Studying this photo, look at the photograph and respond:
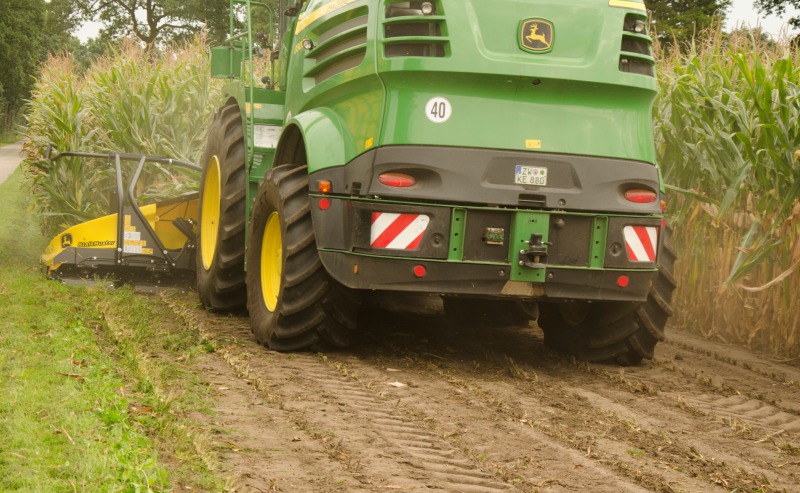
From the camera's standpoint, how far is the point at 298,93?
24.0 feet

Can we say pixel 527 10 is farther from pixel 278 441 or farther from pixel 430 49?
pixel 278 441

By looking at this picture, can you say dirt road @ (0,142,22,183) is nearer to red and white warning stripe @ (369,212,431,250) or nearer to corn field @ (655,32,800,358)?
corn field @ (655,32,800,358)

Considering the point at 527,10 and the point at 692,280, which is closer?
the point at 527,10

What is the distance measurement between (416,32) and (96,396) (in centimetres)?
269

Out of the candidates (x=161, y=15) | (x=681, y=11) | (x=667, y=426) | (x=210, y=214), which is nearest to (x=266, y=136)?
(x=210, y=214)

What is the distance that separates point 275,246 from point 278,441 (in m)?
2.87

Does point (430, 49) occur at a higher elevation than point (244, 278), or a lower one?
higher

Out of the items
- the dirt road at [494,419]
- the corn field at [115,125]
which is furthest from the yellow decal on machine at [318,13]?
the corn field at [115,125]

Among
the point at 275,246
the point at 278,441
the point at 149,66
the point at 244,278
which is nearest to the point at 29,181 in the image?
the point at 149,66

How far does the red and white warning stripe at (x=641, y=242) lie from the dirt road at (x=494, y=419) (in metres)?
0.71

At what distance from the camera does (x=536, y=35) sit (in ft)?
20.1

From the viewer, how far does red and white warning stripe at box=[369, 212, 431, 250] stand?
19.5 feet

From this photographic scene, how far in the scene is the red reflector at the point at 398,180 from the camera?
596 centimetres

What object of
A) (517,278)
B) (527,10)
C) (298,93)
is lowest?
(517,278)
